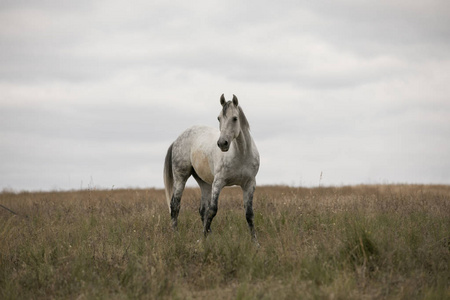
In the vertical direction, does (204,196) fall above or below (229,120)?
below

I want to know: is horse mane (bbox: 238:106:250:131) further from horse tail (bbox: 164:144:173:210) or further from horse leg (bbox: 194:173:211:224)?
horse tail (bbox: 164:144:173:210)

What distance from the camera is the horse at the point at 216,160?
7.55m

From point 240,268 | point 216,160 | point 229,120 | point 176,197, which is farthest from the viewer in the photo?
point 176,197

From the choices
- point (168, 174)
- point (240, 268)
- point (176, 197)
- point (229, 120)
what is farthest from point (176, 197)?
point (240, 268)

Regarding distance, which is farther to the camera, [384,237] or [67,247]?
[67,247]

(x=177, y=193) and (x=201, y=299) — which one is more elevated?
(x=177, y=193)

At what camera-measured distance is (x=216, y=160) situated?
8.41 metres

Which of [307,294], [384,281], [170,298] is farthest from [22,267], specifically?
[384,281]

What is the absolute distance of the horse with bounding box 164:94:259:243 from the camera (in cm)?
755

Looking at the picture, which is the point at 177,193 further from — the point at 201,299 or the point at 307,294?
the point at 307,294

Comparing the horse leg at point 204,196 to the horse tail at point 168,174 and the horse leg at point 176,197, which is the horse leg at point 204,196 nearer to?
the horse leg at point 176,197

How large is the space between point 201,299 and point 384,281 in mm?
2223

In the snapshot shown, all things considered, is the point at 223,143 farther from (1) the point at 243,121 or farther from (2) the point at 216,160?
(2) the point at 216,160

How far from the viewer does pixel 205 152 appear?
907 centimetres
